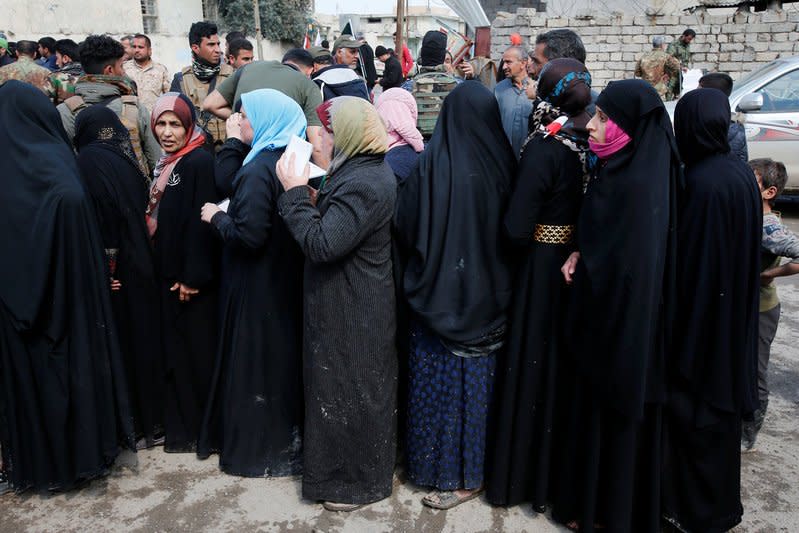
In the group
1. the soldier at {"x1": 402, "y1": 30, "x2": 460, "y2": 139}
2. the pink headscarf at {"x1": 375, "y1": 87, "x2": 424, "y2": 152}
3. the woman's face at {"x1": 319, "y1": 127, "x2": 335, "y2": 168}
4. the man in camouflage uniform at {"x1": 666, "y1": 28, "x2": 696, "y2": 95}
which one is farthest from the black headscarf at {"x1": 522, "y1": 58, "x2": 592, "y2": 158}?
the man in camouflage uniform at {"x1": 666, "y1": 28, "x2": 696, "y2": 95}

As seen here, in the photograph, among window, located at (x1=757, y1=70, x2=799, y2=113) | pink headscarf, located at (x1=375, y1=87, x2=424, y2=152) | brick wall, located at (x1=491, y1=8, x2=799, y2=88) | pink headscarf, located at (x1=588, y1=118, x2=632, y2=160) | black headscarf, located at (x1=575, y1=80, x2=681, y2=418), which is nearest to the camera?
black headscarf, located at (x1=575, y1=80, x2=681, y2=418)

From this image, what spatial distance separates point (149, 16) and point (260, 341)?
21.3 meters

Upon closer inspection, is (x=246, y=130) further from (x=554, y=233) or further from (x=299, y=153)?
(x=554, y=233)

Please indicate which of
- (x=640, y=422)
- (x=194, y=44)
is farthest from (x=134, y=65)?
(x=640, y=422)

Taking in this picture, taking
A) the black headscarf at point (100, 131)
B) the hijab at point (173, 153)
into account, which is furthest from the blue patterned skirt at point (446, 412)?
the black headscarf at point (100, 131)

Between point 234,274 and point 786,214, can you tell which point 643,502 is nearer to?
point 234,274

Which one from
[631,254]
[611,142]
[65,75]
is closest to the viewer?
[631,254]

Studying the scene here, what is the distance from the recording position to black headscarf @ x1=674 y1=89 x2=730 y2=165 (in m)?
2.40

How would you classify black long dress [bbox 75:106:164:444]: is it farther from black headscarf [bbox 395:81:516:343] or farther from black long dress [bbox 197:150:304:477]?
black headscarf [bbox 395:81:516:343]

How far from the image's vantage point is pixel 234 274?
3.02m

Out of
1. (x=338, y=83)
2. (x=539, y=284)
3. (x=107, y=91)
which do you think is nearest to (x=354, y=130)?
(x=539, y=284)

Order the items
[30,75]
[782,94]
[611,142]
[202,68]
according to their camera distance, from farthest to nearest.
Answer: [782,94], [202,68], [30,75], [611,142]

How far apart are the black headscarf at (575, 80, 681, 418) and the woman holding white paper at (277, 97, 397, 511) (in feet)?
2.70

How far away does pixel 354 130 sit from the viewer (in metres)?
2.56
